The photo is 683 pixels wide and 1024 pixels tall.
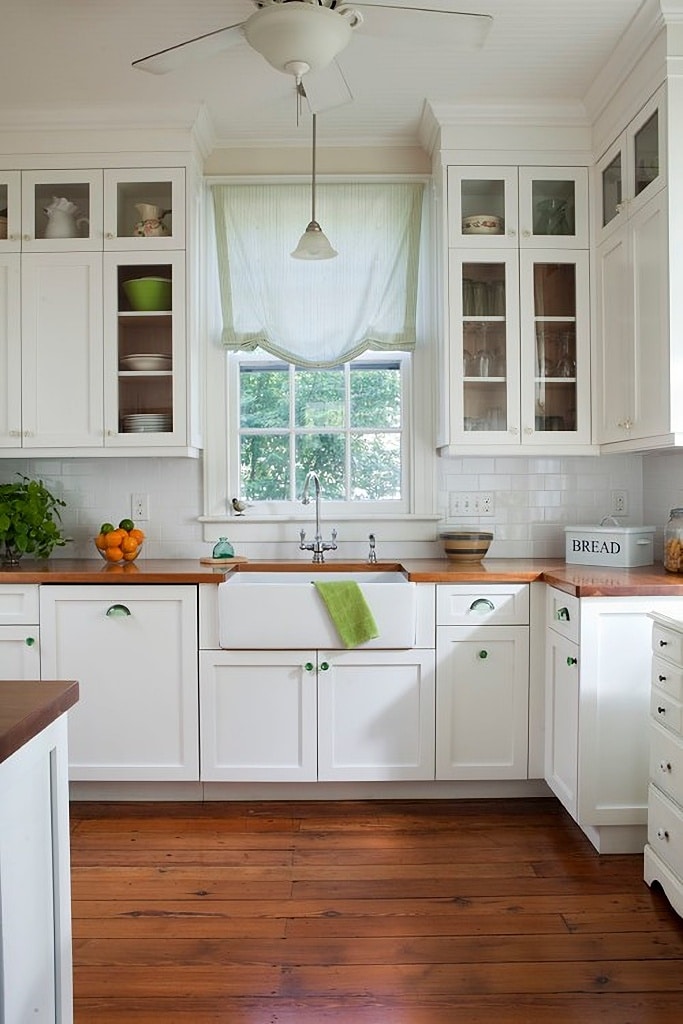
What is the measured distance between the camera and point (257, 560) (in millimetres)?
3500

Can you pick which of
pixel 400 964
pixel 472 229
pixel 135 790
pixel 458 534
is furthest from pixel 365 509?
pixel 400 964

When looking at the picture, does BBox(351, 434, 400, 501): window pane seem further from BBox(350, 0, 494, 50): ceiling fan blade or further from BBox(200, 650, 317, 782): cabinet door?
BBox(350, 0, 494, 50): ceiling fan blade

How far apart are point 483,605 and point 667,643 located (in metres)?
0.79

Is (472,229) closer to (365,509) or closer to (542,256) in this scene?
(542,256)

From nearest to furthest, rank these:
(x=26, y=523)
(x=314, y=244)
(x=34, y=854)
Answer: (x=34, y=854) < (x=314, y=244) < (x=26, y=523)

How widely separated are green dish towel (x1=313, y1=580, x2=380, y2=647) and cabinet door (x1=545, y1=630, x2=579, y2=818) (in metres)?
0.64

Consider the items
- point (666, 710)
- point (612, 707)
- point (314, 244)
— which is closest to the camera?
point (666, 710)

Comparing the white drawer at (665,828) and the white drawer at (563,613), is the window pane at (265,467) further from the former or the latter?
the white drawer at (665,828)

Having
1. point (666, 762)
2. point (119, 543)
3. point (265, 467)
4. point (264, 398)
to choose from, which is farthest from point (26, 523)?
point (666, 762)

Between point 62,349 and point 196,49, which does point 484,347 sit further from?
point 62,349

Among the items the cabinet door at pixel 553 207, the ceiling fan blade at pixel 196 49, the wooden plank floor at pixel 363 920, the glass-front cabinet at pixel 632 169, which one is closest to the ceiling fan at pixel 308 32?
the ceiling fan blade at pixel 196 49

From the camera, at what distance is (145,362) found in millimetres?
3260

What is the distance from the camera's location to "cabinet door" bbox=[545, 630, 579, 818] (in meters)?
2.58

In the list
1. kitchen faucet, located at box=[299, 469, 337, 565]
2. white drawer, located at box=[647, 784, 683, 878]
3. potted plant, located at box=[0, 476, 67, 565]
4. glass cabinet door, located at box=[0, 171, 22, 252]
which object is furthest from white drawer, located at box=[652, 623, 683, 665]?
glass cabinet door, located at box=[0, 171, 22, 252]
